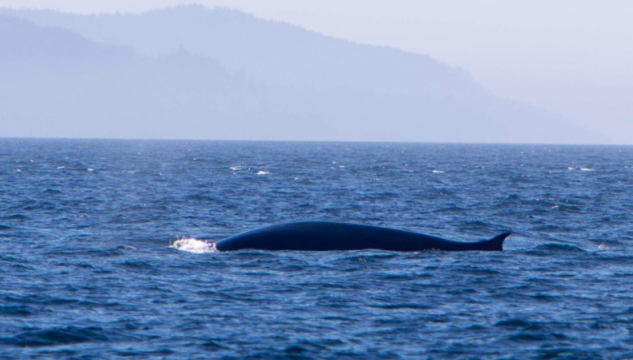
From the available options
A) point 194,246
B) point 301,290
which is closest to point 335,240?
point 194,246

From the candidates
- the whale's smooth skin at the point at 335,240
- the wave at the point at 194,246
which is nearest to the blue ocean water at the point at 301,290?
the wave at the point at 194,246

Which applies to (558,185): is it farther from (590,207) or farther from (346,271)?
(346,271)

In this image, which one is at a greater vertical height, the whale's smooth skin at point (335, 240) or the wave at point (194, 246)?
the whale's smooth skin at point (335, 240)

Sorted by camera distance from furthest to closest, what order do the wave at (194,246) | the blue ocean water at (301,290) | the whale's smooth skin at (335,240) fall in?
the wave at (194,246)
the whale's smooth skin at (335,240)
the blue ocean water at (301,290)

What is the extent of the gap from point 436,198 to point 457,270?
1025 inches

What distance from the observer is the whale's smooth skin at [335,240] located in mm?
26625

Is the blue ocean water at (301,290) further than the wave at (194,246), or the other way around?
the wave at (194,246)

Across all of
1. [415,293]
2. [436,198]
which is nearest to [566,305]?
[415,293]

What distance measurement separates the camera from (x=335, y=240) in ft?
87.9

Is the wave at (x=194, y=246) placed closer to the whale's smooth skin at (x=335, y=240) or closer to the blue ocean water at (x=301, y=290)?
the blue ocean water at (x=301, y=290)

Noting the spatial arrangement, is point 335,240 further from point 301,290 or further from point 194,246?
point 301,290

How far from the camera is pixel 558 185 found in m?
65.6

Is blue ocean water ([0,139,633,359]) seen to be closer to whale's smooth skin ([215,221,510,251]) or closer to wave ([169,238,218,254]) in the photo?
wave ([169,238,218,254])

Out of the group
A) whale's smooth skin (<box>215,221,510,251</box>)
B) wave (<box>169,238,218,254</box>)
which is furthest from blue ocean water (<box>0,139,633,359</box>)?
whale's smooth skin (<box>215,221,510,251</box>)
